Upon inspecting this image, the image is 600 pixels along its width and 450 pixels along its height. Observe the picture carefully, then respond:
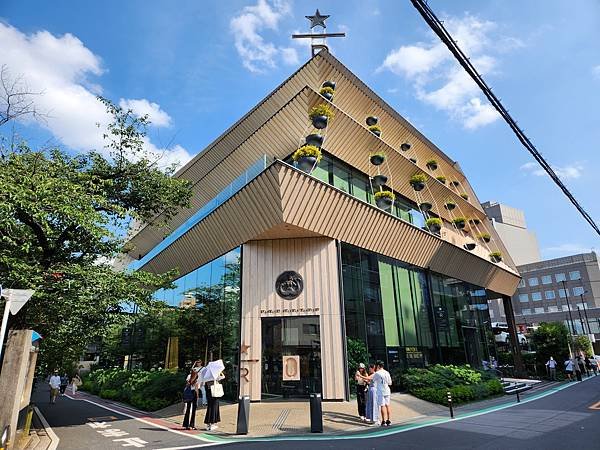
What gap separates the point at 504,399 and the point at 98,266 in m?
15.9

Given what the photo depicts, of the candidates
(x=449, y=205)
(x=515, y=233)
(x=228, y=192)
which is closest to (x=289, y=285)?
(x=228, y=192)

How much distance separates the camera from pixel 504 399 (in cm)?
1523

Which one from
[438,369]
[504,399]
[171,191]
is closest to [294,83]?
[171,191]

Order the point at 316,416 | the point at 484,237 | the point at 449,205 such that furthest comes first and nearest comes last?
the point at 484,237, the point at 449,205, the point at 316,416

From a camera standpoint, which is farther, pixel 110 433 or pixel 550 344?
pixel 550 344

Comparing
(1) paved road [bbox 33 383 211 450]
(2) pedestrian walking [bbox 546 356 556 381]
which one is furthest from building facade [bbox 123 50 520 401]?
(1) paved road [bbox 33 383 211 450]

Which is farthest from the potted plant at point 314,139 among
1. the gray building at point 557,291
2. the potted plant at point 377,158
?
the gray building at point 557,291

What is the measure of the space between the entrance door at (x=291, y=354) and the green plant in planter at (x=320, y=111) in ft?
27.3

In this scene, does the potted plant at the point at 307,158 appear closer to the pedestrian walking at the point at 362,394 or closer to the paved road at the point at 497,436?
the pedestrian walking at the point at 362,394

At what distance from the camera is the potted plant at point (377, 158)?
19469 mm

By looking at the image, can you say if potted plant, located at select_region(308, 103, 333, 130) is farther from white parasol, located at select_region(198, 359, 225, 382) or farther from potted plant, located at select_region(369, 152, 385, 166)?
white parasol, located at select_region(198, 359, 225, 382)

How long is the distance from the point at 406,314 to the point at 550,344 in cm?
1423

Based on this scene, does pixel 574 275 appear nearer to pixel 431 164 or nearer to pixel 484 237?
pixel 484 237

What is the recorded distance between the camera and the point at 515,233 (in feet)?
281
